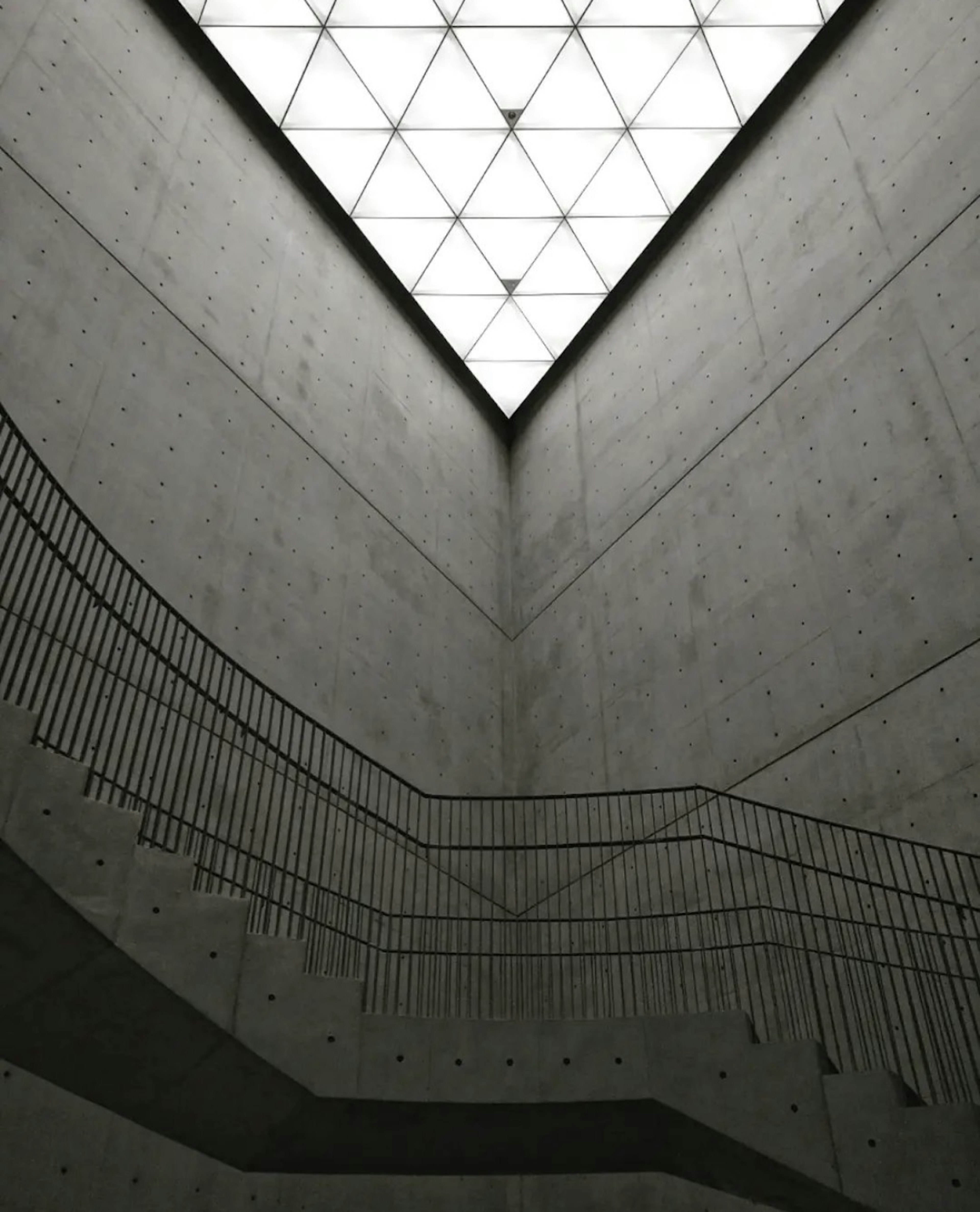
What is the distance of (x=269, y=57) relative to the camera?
38500 millimetres

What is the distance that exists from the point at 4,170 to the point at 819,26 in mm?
26519

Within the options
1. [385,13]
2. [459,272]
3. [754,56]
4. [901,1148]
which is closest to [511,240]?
[459,272]

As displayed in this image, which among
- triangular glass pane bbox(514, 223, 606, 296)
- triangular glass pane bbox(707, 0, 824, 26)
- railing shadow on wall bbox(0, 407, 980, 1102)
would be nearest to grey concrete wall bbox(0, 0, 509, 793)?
railing shadow on wall bbox(0, 407, 980, 1102)

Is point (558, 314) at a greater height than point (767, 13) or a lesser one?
lesser

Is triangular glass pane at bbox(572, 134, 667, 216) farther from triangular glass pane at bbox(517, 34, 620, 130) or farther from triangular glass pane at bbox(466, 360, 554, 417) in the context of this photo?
triangular glass pane at bbox(466, 360, 554, 417)

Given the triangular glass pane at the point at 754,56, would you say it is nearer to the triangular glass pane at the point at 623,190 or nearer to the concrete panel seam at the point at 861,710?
the triangular glass pane at the point at 623,190

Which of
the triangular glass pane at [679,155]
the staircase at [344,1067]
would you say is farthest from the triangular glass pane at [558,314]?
the staircase at [344,1067]

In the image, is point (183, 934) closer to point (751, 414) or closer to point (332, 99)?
point (751, 414)

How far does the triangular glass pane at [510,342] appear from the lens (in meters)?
45.3

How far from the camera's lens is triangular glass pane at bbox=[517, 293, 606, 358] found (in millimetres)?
44438

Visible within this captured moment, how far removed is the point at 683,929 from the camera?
89.9ft

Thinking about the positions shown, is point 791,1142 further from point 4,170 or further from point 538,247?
point 538,247

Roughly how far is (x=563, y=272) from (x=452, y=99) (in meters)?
7.76

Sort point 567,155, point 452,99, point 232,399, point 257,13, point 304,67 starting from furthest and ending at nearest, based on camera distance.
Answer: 1. point 567,155
2. point 452,99
3. point 304,67
4. point 257,13
5. point 232,399
